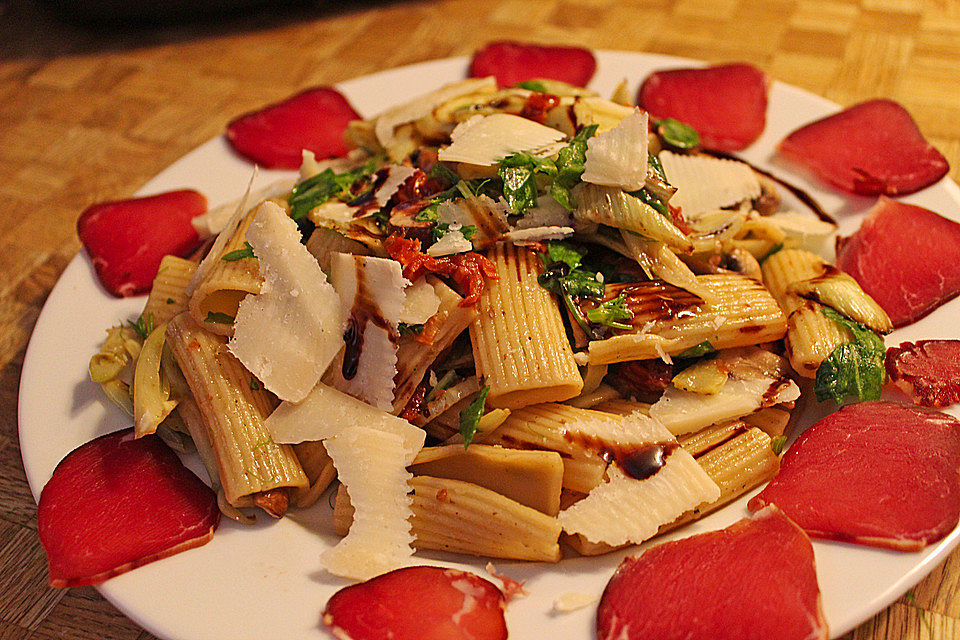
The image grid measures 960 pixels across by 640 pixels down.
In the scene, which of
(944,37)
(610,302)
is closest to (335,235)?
(610,302)

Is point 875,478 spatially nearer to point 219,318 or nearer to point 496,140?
point 496,140

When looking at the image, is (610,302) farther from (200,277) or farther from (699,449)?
(200,277)

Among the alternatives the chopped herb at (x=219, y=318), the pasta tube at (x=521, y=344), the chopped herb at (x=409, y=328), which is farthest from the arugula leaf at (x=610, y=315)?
the chopped herb at (x=219, y=318)

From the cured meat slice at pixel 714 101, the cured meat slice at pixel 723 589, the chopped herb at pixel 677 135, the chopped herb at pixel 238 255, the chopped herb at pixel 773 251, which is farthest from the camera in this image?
the cured meat slice at pixel 714 101

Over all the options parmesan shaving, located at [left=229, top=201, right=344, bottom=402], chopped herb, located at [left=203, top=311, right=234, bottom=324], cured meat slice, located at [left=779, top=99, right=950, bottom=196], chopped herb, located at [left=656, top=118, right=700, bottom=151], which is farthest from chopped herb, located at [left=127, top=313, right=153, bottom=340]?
cured meat slice, located at [left=779, top=99, right=950, bottom=196]

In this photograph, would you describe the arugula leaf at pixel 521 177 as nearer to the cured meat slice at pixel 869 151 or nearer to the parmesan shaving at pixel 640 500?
the parmesan shaving at pixel 640 500

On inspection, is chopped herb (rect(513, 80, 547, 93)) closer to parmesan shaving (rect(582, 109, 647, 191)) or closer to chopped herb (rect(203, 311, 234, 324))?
parmesan shaving (rect(582, 109, 647, 191))
